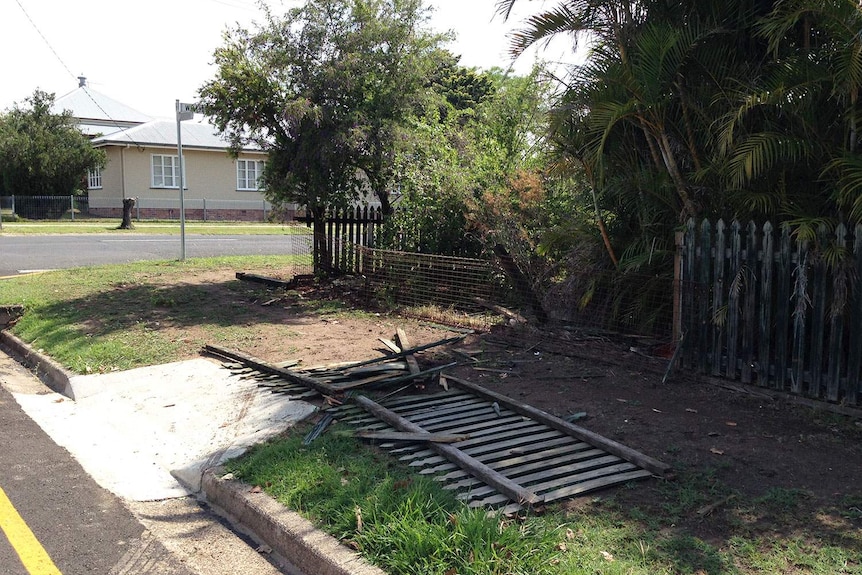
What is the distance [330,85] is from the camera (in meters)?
12.9

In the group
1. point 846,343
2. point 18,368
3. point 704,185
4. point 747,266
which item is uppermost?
point 704,185

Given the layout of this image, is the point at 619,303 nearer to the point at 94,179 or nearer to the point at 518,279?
the point at 518,279

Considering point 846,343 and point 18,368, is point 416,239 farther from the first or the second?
point 846,343

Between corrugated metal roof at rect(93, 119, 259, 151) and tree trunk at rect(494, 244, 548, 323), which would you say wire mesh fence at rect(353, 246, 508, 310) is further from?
corrugated metal roof at rect(93, 119, 259, 151)

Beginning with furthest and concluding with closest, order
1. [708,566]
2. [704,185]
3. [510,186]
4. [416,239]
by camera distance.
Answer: [416,239] → [510,186] → [704,185] → [708,566]

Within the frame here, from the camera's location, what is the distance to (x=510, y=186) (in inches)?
443

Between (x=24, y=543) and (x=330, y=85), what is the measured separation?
9.83 metres

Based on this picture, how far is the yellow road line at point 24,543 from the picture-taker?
4141mm

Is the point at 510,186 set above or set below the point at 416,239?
above

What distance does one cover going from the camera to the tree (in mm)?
39031

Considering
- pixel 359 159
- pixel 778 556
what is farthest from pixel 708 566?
pixel 359 159

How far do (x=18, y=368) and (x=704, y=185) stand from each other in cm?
830

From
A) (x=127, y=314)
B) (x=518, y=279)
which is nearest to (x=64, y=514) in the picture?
(x=518, y=279)

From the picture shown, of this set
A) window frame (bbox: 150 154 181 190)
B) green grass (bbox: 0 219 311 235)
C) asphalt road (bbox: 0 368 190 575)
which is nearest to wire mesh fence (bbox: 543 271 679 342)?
asphalt road (bbox: 0 368 190 575)
